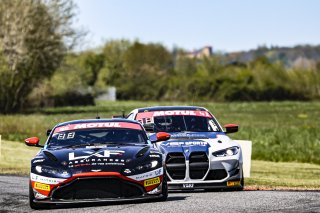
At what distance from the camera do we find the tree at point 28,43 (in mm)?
72438

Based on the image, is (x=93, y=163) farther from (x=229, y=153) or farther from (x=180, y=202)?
(x=229, y=153)

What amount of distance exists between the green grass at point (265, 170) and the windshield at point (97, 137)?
6332mm

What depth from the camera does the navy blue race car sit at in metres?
12.5

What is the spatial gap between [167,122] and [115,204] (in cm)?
472

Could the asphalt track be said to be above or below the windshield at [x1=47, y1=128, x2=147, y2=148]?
below

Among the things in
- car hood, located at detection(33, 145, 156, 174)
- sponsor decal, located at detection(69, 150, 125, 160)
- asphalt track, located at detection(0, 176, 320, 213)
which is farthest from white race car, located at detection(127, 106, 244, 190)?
sponsor decal, located at detection(69, 150, 125, 160)

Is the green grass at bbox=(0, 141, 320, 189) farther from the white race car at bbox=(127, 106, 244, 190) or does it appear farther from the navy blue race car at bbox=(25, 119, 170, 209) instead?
the navy blue race car at bbox=(25, 119, 170, 209)

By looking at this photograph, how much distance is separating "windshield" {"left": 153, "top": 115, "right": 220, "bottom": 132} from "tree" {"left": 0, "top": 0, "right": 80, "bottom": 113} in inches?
2123

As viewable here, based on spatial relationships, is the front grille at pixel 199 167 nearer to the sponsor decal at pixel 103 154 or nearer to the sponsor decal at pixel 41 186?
the sponsor decal at pixel 103 154

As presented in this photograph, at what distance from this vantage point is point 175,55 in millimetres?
196625

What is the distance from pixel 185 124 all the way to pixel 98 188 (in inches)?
200

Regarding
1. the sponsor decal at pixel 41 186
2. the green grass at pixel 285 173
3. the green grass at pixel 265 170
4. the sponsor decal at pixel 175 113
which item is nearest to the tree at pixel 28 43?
the green grass at pixel 265 170

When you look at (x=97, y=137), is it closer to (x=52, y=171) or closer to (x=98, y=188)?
(x=52, y=171)

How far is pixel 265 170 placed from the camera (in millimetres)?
28578
